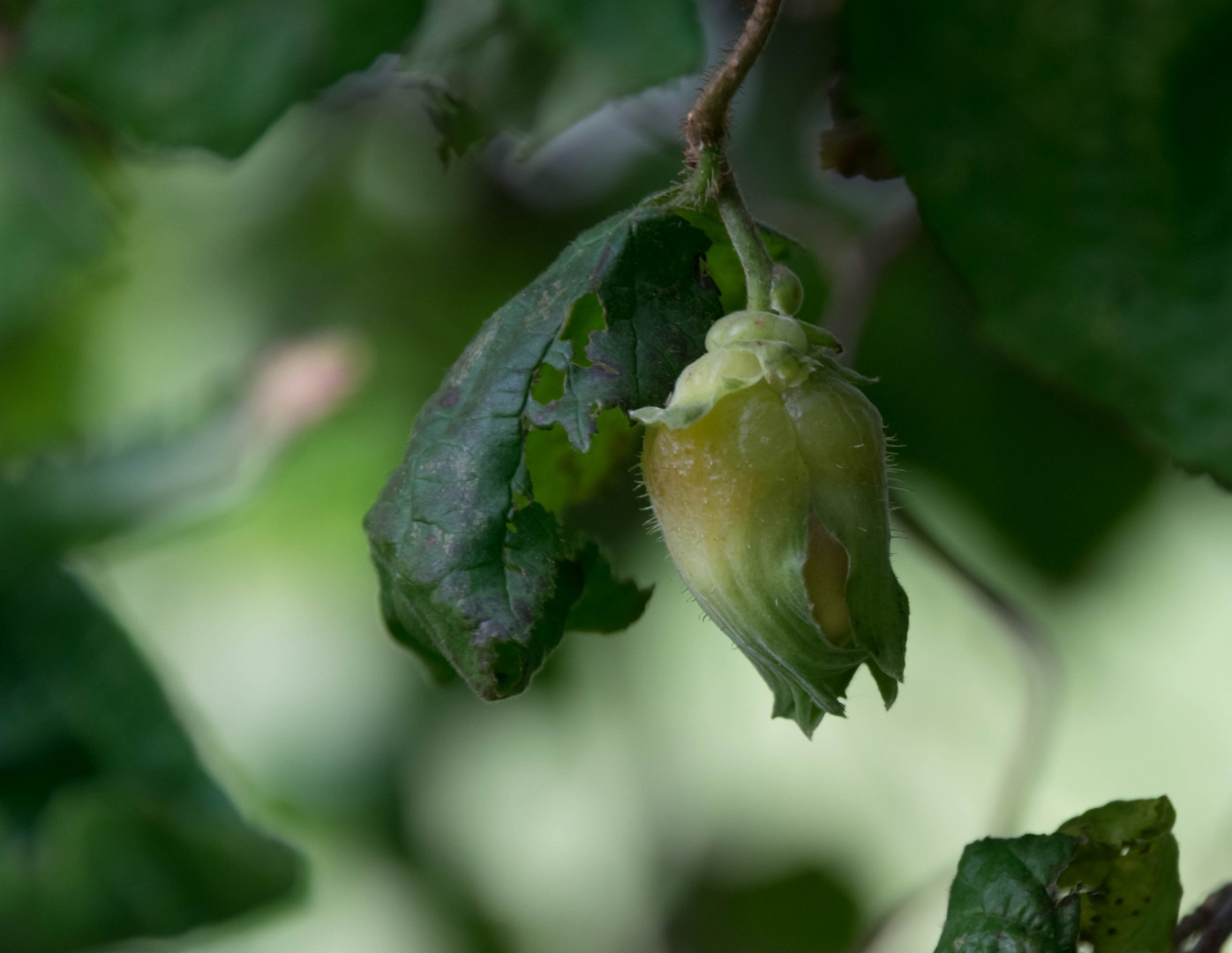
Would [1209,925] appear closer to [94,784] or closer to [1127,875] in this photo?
[1127,875]

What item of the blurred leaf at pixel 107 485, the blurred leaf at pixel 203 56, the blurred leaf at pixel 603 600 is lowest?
the blurred leaf at pixel 107 485

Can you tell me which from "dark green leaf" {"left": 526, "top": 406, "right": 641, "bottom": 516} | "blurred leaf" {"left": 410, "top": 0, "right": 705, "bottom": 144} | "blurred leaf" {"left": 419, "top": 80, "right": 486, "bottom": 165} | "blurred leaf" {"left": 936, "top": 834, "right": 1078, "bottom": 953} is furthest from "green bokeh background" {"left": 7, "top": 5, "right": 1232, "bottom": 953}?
"blurred leaf" {"left": 936, "top": 834, "right": 1078, "bottom": 953}

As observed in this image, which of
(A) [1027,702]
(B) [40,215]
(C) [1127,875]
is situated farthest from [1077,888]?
(B) [40,215]

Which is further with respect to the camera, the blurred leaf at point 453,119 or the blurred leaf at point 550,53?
the blurred leaf at point 453,119

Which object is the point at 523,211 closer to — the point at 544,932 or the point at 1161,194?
the point at 1161,194

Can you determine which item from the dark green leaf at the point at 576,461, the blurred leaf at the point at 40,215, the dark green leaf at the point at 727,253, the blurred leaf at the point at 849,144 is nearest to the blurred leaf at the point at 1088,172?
the blurred leaf at the point at 849,144

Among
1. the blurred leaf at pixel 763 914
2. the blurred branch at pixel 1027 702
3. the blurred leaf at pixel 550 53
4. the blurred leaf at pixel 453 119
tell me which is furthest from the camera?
the blurred leaf at pixel 763 914

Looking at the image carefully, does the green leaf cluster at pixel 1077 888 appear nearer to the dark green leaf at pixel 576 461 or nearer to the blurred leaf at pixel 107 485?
the dark green leaf at pixel 576 461
